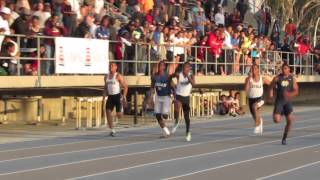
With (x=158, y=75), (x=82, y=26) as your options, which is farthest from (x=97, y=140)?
(x=82, y=26)

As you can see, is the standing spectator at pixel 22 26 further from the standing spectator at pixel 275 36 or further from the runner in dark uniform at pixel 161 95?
the standing spectator at pixel 275 36

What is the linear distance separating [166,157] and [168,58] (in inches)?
527

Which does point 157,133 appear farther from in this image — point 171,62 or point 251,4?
point 251,4

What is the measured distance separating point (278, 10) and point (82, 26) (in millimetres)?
26625

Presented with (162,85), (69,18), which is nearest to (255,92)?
(162,85)

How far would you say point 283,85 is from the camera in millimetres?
17484

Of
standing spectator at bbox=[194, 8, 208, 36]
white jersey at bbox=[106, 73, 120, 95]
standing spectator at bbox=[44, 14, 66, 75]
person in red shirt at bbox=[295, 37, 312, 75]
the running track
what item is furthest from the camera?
person in red shirt at bbox=[295, 37, 312, 75]

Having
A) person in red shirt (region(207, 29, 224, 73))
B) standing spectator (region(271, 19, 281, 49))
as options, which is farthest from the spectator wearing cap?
standing spectator (region(271, 19, 281, 49))

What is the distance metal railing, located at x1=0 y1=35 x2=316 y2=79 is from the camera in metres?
21.8

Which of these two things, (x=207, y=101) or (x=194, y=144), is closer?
(x=194, y=144)

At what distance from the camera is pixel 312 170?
12750mm

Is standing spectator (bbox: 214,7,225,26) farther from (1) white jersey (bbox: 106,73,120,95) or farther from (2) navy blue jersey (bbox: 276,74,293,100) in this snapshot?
(2) navy blue jersey (bbox: 276,74,293,100)

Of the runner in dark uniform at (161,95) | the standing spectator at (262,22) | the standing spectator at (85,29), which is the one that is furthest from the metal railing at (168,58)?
the runner in dark uniform at (161,95)

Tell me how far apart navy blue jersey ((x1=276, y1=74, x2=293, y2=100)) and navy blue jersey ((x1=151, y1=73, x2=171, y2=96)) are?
305 centimetres
